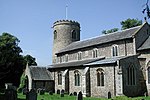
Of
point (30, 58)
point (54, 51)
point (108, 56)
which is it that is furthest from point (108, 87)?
point (30, 58)

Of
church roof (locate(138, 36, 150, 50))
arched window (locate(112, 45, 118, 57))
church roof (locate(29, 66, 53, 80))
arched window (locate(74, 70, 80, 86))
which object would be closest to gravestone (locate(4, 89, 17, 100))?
arched window (locate(74, 70, 80, 86))

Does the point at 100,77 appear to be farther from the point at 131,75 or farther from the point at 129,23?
the point at 129,23

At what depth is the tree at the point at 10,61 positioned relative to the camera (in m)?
34.1

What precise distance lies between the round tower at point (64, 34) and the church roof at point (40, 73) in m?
6.05

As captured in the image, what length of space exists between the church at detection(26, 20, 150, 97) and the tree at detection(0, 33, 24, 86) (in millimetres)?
5844

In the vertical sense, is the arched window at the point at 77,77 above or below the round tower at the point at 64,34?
below

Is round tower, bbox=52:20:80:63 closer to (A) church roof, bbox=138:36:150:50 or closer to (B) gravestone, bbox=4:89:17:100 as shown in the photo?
(A) church roof, bbox=138:36:150:50

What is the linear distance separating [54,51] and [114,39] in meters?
18.3

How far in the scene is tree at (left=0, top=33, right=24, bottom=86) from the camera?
34069mm

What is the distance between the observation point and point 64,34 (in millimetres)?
43875

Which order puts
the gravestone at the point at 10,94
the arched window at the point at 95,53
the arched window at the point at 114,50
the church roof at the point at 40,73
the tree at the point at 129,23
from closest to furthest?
the gravestone at the point at 10,94
the arched window at the point at 114,50
the arched window at the point at 95,53
the church roof at the point at 40,73
the tree at the point at 129,23

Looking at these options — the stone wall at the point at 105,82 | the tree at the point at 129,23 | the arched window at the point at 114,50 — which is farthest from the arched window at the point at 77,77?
the tree at the point at 129,23

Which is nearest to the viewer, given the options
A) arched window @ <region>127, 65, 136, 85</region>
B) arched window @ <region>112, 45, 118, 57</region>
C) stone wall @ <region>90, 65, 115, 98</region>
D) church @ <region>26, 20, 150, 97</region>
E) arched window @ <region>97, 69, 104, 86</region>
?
church @ <region>26, 20, 150, 97</region>

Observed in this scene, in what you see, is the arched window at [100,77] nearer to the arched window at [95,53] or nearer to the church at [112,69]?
the church at [112,69]
